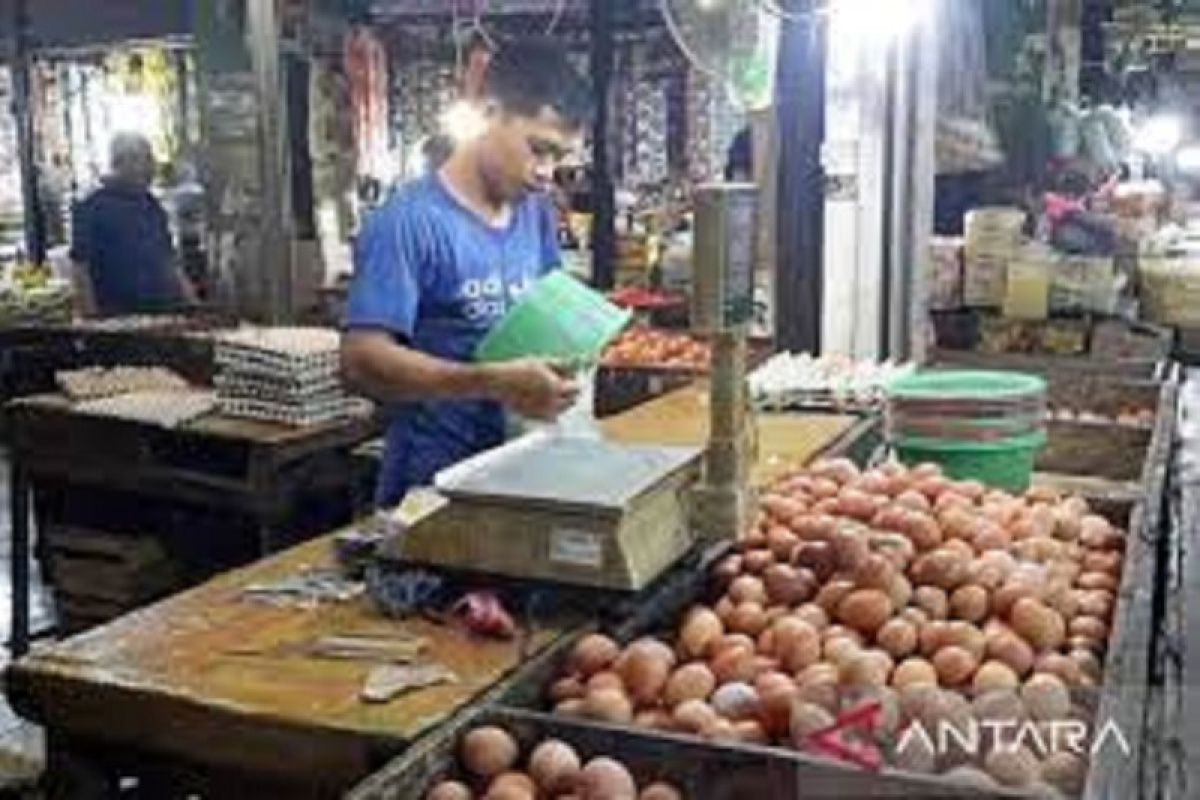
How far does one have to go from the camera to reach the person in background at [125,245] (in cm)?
750

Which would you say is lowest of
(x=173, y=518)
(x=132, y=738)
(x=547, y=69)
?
(x=173, y=518)

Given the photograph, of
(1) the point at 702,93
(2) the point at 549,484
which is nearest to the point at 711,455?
(2) the point at 549,484

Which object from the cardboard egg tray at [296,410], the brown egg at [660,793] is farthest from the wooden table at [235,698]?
the cardboard egg tray at [296,410]

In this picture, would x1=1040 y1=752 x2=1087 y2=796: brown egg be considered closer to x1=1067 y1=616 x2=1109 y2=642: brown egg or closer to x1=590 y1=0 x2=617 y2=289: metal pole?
x1=1067 y1=616 x2=1109 y2=642: brown egg

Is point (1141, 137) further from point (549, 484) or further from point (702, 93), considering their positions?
point (549, 484)

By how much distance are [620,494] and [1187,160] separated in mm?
14039

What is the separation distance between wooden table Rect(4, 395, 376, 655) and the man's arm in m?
2.11

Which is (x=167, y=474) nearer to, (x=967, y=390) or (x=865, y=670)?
(x=967, y=390)

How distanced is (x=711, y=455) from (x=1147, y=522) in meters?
1.08

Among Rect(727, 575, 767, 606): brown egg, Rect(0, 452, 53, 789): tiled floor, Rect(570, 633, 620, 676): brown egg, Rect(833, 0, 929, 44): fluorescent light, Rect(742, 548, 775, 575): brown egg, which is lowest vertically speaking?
Rect(0, 452, 53, 789): tiled floor

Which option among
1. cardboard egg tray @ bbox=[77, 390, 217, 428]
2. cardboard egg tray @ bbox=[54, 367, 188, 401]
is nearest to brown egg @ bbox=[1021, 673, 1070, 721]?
cardboard egg tray @ bbox=[77, 390, 217, 428]

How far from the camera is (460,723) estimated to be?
203 cm

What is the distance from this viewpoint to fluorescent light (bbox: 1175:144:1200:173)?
14656mm

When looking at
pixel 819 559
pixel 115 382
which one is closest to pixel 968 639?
pixel 819 559
